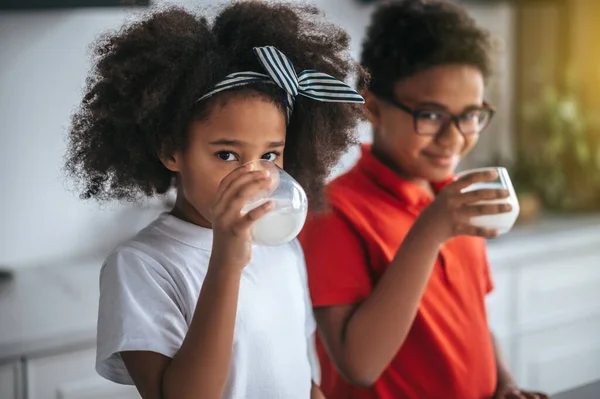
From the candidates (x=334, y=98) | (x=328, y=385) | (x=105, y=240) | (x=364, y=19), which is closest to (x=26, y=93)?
(x=105, y=240)

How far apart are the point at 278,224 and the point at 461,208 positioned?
0.33 m

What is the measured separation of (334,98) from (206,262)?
24 cm

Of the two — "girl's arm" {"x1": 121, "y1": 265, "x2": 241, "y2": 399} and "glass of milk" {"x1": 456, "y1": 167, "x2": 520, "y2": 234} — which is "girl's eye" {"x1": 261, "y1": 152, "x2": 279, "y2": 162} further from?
"glass of milk" {"x1": 456, "y1": 167, "x2": 520, "y2": 234}

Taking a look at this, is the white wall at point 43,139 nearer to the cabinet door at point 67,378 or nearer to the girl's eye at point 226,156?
the cabinet door at point 67,378

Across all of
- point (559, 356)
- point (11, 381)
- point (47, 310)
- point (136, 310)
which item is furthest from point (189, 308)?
point (559, 356)

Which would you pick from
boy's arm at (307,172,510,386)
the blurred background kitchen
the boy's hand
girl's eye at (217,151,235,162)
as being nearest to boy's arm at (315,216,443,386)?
boy's arm at (307,172,510,386)

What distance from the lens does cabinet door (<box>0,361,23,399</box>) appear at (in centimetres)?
154

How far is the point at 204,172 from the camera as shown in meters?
0.87

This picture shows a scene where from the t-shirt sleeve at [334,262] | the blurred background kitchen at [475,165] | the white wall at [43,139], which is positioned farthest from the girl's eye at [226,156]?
the white wall at [43,139]

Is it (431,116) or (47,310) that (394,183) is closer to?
(431,116)

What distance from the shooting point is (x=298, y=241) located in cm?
111

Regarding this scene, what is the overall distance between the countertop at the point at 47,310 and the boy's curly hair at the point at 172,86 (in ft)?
2.31

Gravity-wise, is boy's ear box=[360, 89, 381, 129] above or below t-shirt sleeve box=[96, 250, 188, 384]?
above

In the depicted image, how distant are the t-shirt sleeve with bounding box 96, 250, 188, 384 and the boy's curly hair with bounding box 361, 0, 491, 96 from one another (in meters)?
0.52
